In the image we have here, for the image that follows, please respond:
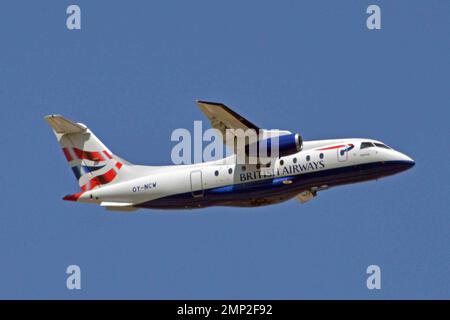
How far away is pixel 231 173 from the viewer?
22.6m

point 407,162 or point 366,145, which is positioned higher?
point 366,145

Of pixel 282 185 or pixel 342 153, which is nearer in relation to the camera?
pixel 342 153

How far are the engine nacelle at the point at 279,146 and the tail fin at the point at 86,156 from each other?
424 cm

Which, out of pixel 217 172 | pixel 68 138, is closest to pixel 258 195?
pixel 217 172

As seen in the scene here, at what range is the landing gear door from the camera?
21875 mm

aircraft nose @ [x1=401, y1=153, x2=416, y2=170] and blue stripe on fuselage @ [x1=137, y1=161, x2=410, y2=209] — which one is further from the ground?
aircraft nose @ [x1=401, y1=153, x2=416, y2=170]

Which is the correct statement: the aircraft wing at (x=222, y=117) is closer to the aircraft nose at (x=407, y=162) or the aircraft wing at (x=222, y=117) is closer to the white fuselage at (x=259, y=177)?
the white fuselage at (x=259, y=177)

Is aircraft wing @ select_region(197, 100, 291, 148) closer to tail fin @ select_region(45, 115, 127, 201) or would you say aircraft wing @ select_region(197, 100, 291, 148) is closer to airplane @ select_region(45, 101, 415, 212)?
airplane @ select_region(45, 101, 415, 212)

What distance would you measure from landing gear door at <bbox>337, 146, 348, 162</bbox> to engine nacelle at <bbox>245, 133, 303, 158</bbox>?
0.96 m

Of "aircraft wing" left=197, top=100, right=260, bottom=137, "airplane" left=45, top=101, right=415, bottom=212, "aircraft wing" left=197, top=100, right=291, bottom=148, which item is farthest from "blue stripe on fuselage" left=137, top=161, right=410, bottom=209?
"aircraft wing" left=197, top=100, right=260, bottom=137

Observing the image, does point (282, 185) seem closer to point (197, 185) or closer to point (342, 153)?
point (342, 153)

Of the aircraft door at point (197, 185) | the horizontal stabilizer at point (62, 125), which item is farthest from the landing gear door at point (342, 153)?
the horizontal stabilizer at point (62, 125)

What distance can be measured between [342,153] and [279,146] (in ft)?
5.15

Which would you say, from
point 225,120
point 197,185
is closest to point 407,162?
point 225,120
